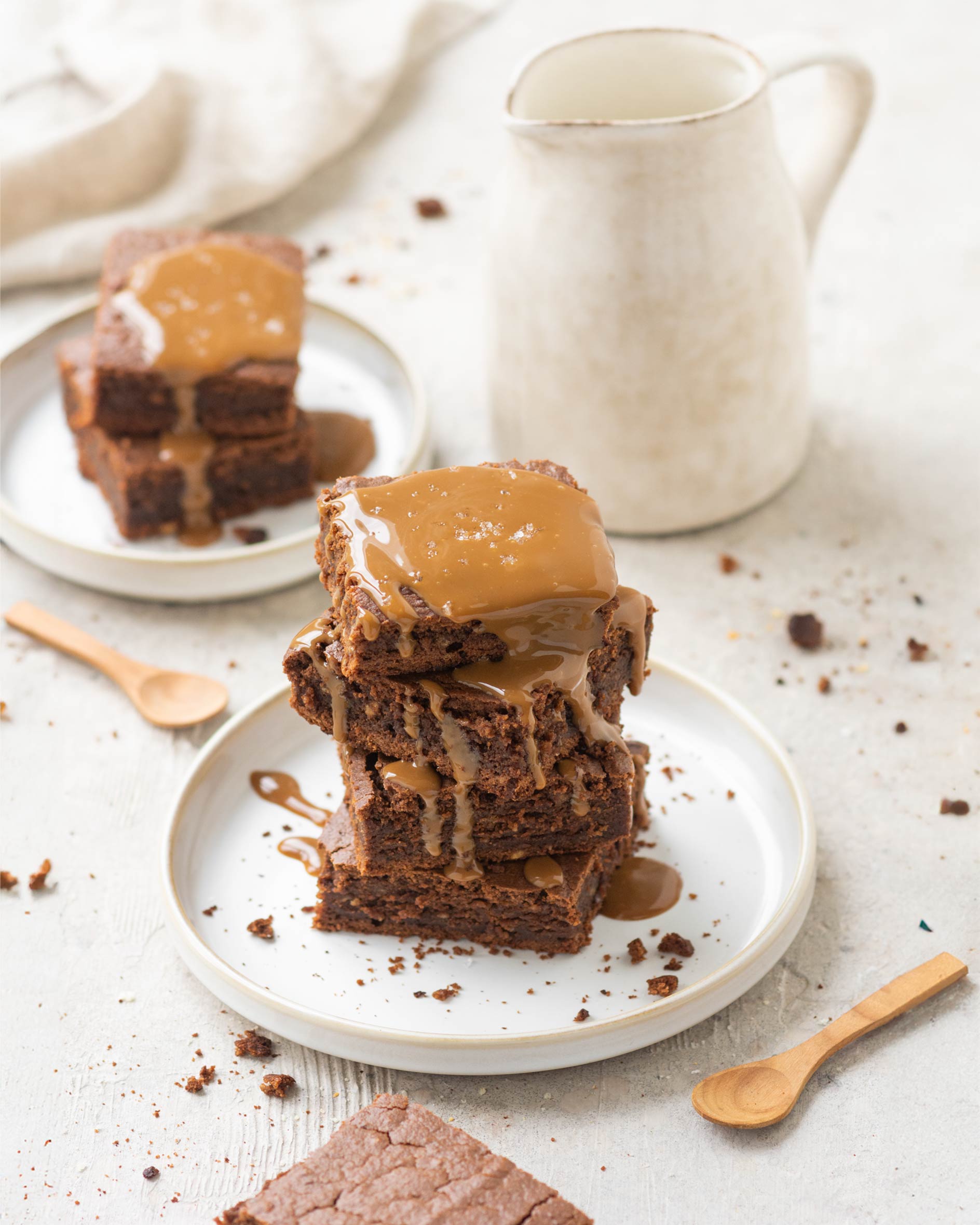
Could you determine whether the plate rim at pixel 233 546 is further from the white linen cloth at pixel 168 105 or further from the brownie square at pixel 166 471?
the white linen cloth at pixel 168 105

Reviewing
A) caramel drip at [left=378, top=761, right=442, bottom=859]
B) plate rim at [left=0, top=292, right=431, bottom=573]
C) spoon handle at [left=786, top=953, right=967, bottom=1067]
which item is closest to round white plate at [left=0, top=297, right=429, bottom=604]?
plate rim at [left=0, top=292, right=431, bottom=573]

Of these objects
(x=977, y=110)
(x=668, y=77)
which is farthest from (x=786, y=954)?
(x=977, y=110)

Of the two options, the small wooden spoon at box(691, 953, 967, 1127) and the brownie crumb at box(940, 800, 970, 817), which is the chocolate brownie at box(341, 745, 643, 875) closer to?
the small wooden spoon at box(691, 953, 967, 1127)

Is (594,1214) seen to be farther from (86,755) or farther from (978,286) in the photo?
(978,286)

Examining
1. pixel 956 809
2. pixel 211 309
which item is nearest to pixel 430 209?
pixel 211 309

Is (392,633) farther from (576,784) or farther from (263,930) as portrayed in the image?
(263,930)

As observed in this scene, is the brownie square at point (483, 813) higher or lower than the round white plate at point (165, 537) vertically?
higher

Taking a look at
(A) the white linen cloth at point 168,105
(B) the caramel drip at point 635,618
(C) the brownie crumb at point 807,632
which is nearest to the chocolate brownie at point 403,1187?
(B) the caramel drip at point 635,618
